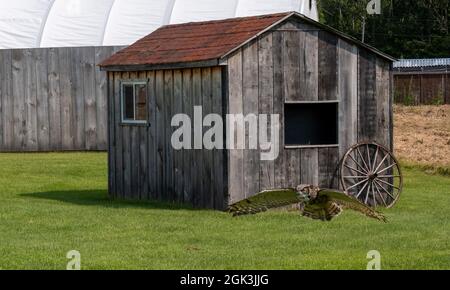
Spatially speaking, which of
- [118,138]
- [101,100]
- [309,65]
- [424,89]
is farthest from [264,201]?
[424,89]

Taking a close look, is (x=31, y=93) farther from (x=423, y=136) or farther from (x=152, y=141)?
(x=152, y=141)

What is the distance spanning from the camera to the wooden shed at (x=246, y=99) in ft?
59.9

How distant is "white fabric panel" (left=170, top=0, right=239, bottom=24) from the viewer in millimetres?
31250

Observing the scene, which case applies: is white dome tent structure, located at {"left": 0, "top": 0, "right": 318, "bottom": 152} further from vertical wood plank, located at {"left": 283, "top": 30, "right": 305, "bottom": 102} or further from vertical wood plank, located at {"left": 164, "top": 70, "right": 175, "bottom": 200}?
vertical wood plank, located at {"left": 283, "top": 30, "right": 305, "bottom": 102}

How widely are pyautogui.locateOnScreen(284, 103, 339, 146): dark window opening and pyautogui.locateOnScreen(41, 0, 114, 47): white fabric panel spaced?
40.4 feet

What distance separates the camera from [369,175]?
63.7 ft

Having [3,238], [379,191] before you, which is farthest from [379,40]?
[3,238]

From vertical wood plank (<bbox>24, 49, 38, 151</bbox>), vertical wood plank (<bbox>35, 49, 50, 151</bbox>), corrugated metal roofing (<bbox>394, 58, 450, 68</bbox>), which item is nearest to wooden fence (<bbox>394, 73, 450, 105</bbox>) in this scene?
corrugated metal roofing (<bbox>394, 58, 450, 68</bbox>)

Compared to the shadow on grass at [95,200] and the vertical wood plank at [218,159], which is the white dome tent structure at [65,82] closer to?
the shadow on grass at [95,200]

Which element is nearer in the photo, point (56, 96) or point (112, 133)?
point (112, 133)

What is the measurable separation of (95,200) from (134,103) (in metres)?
1.91

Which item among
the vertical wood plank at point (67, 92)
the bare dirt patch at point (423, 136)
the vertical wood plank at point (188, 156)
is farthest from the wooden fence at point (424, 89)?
the vertical wood plank at point (188, 156)

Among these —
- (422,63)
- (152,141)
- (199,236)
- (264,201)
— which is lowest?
(199,236)

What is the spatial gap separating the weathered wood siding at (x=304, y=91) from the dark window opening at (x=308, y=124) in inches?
23.1
